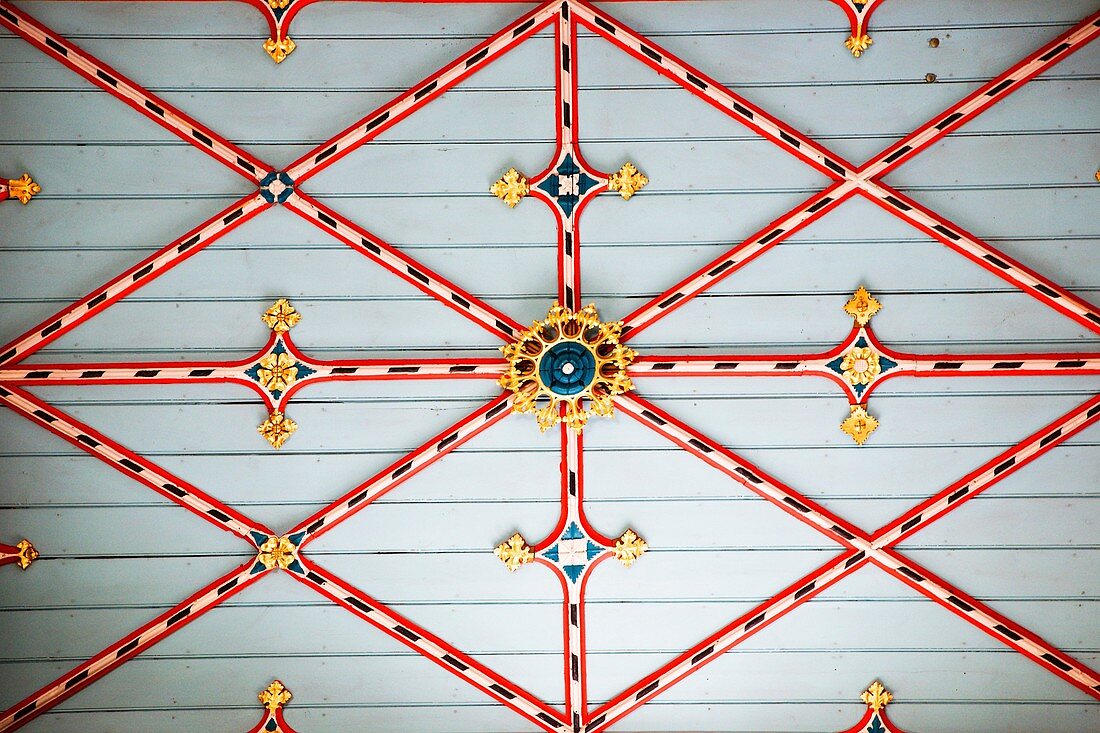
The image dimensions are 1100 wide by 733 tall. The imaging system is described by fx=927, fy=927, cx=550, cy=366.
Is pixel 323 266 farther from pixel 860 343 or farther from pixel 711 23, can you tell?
pixel 860 343

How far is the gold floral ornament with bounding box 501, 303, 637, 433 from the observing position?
5984 millimetres

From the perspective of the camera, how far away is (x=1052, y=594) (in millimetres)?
6363

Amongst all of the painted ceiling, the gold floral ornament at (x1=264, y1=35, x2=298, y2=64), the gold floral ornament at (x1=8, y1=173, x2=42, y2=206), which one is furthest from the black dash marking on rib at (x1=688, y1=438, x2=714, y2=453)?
the gold floral ornament at (x1=8, y1=173, x2=42, y2=206)

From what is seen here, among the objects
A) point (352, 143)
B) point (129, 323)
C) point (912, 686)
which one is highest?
point (352, 143)

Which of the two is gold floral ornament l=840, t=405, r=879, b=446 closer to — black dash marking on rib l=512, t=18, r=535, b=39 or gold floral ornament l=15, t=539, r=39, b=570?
black dash marking on rib l=512, t=18, r=535, b=39

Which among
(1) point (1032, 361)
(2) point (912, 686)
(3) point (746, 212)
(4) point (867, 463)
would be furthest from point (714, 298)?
(2) point (912, 686)

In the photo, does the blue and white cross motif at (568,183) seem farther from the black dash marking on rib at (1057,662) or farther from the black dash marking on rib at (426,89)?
the black dash marking on rib at (1057,662)

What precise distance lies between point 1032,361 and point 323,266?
4714 millimetres

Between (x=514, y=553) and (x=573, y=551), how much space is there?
0.40 metres

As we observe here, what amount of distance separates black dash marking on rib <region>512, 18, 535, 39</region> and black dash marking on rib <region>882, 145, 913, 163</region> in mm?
2449

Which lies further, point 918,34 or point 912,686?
point 912,686

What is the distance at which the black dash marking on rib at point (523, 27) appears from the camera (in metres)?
5.95

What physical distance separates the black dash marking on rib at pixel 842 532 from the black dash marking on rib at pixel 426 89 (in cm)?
396

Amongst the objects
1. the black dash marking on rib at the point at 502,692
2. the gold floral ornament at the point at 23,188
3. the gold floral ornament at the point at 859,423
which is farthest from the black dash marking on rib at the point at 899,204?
the gold floral ornament at the point at 23,188
